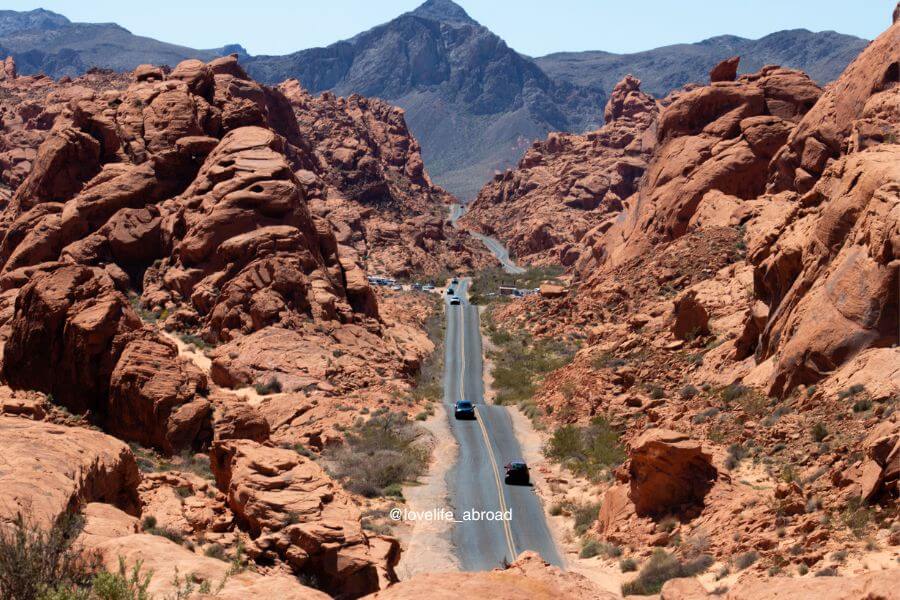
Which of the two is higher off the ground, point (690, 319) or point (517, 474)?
point (690, 319)

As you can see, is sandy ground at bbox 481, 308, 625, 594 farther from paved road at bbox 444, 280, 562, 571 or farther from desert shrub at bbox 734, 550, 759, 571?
desert shrub at bbox 734, 550, 759, 571

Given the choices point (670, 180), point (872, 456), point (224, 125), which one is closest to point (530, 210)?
point (670, 180)

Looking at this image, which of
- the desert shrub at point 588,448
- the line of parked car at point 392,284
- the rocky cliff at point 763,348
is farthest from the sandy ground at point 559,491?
the line of parked car at point 392,284

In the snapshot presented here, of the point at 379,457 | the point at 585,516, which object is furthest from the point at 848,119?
the point at 379,457

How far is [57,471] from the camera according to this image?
54.3 feet

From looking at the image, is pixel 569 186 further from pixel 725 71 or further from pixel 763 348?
pixel 763 348

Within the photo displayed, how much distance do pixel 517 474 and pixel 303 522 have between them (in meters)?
15.7

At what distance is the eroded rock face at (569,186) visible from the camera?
12550cm

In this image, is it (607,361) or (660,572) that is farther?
(607,361)

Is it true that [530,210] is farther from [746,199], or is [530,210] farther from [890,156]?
[890,156]

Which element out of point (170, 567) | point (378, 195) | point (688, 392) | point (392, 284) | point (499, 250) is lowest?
point (392, 284)

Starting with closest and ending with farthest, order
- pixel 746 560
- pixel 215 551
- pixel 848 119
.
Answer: pixel 215 551 < pixel 746 560 < pixel 848 119

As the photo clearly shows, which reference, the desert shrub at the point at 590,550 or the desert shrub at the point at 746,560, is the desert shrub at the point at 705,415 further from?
the desert shrub at the point at 746,560

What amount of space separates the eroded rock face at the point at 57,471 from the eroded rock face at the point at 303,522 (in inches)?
93.3
